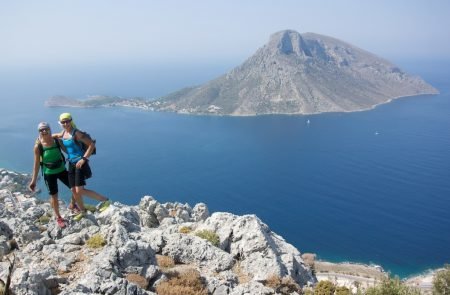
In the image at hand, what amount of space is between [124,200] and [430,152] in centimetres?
13491

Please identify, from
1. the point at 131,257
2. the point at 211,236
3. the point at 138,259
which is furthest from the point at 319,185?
the point at 131,257

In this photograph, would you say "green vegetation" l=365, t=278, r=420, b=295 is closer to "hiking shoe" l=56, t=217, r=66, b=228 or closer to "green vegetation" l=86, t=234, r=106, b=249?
"green vegetation" l=86, t=234, r=106, b=249

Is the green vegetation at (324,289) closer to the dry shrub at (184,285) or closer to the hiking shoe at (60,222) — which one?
the dry shrub at (184,285)

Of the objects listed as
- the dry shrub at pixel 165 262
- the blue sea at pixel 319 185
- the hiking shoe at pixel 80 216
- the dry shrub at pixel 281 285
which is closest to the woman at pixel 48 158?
the hiking shoe at pixel 80 216

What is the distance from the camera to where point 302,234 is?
10350 centimetres

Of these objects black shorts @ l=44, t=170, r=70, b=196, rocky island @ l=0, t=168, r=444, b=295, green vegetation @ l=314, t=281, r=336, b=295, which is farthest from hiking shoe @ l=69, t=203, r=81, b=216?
green vegetation @ l=314, t=281, r=336, b=295

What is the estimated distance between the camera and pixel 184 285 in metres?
13.4

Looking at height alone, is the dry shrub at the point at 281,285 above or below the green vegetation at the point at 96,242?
below

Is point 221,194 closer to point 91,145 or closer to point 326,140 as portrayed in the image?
point 326,140

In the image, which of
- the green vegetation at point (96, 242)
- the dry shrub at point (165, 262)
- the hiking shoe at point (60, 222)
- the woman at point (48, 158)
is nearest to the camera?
A: the woman at point (48, 158)

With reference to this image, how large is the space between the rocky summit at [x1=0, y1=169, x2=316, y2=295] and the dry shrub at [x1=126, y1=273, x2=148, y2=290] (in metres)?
0.03

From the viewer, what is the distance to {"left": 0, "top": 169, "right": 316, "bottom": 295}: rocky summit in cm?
1155

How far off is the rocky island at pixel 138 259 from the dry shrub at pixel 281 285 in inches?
1.6

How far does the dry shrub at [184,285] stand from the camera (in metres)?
12.5
